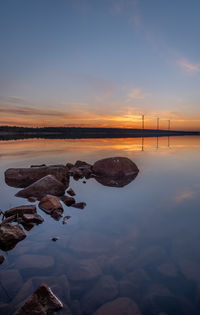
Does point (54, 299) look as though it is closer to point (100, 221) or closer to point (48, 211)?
point (100, 221)

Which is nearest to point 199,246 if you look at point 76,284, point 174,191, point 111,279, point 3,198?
point 111,279

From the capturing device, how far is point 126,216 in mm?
6113

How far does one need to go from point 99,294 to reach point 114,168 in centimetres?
1006

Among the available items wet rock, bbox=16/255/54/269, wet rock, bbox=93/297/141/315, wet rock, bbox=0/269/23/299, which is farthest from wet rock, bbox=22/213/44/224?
wet rock, bbox=93/297/141/315

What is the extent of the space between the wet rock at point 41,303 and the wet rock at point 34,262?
95 cm

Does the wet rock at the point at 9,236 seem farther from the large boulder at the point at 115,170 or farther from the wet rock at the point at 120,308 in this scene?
the large boulder at the point at 115,170

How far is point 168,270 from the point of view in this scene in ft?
11.8

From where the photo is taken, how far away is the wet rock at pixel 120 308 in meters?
2.73

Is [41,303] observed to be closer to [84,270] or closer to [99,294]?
[99,294]

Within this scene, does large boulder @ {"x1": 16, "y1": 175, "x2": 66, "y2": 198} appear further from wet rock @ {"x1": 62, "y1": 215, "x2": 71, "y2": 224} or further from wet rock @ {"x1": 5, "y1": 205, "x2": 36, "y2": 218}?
wet rock @ {"x1": 62, "y1": 215, "x2": 71, "y2": 224}

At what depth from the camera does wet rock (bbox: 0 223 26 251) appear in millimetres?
4285

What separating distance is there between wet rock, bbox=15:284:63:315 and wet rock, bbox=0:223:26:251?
188 centimetres

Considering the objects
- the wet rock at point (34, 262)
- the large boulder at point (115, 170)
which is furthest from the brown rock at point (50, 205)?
the large boulder at point (115, 170)

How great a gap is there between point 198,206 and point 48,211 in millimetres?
4853
